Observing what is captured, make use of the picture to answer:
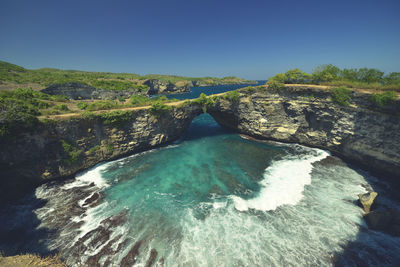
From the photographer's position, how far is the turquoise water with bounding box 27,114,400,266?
450 inches

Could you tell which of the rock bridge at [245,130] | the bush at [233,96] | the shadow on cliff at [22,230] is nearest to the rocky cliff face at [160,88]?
the rock bridge at [245,130]

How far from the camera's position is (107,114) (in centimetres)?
2378

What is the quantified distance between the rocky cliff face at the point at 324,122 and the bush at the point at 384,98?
2.32ft

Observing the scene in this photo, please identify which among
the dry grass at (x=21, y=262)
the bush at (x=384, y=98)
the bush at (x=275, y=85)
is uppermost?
the bush at (x=275, y=85)

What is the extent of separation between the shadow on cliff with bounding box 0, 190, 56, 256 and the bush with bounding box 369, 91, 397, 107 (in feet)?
129

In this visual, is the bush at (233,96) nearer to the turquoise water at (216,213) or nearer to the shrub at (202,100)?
the shrub at (202,100)

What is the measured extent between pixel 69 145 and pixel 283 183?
103 ft

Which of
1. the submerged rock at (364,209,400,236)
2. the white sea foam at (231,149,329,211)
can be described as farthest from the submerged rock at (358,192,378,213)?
the white sea foam at (231,149,329,211)

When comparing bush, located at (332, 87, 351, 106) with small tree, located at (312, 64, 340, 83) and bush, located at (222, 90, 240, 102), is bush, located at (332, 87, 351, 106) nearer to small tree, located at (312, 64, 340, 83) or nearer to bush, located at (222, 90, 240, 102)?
small tree, located at (312, 64, 340, 83)

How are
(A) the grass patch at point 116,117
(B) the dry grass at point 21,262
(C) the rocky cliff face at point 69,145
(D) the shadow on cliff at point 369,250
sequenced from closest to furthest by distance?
(B) the dry grass at point 21,262 < (D) the shadow on cliff at point 369,250 < (C) the rocky cliff face at point 69,145 < (A) the grass patch at point 116,117

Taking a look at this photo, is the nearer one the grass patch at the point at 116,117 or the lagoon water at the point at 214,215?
the lagoon water at the point at 214,215

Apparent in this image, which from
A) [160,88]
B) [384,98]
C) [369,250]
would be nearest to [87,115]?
[369,250]

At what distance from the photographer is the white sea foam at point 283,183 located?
1617cm

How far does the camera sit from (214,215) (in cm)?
1487
